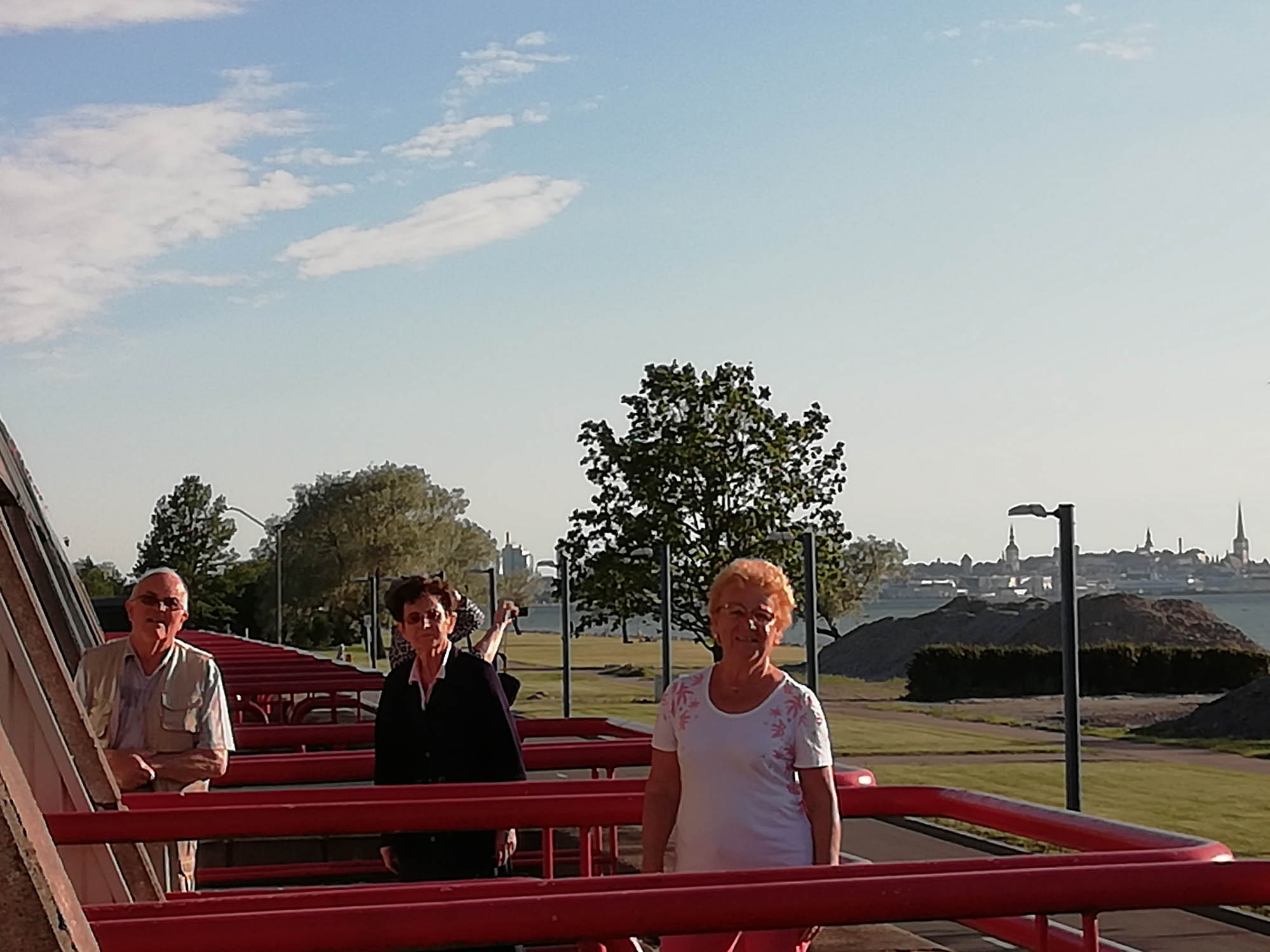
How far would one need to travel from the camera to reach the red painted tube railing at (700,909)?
9.34 ft

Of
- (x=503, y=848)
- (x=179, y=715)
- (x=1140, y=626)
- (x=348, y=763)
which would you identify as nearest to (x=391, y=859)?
(x=503, y=848)

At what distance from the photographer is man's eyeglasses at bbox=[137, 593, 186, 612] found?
21.2ft

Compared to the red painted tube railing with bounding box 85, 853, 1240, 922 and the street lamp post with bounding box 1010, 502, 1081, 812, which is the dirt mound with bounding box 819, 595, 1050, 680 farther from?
the red painted tube railing with bounding box 85, 853, 1240, 922

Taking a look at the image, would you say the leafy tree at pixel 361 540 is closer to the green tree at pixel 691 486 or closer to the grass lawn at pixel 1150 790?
the green tree at pixel 691 486

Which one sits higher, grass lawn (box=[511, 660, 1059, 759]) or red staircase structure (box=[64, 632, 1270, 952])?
red staircase structure (box=[64, 632, 1270, 952])

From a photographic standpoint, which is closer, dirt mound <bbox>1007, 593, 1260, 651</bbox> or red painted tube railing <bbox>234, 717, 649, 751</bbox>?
red painted tube railing <bbox>234, 717, 649, 751</bbox>

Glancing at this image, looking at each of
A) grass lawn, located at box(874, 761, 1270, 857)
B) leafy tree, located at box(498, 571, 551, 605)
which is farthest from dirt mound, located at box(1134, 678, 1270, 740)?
leafy tree, located at box(498, 571, 551, 605)

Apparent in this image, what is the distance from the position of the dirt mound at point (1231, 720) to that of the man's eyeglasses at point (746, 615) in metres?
33.7

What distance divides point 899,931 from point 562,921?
264 inches

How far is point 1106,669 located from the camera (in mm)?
59344

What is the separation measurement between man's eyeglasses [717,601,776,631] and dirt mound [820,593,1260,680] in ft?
237

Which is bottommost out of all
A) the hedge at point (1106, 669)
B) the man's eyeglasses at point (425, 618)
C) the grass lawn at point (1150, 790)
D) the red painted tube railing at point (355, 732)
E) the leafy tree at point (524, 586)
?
the grass lawn at point (1150, 790)

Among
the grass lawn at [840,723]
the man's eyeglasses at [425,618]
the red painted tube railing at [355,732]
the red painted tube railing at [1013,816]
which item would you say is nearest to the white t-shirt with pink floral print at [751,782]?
the red painted tube railing at [1013,816]

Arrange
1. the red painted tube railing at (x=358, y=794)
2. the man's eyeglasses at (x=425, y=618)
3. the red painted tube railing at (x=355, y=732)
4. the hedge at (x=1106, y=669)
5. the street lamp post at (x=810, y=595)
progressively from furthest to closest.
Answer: the hedge at (x=1106, y=669) < the street lamp post at (x=810, y=595) < the red painted tube railing at (x=355, y=732) < the man's eyeglasses at (x=425, y=618) < the red painted tube railing at (x=358, y=794)
